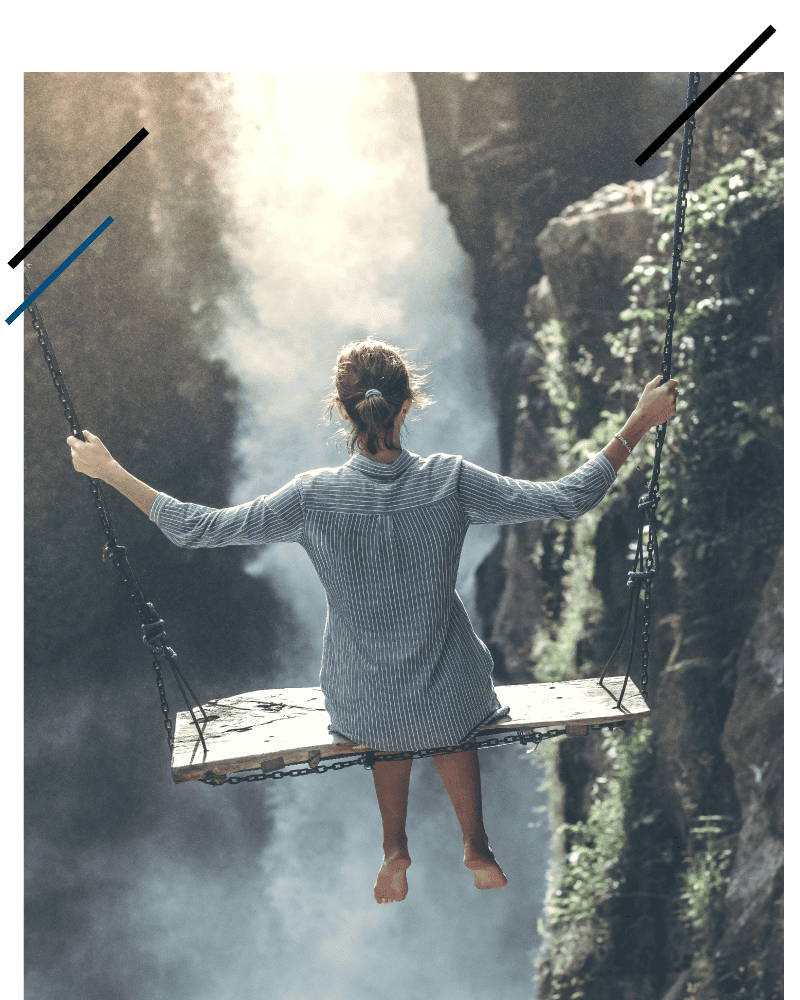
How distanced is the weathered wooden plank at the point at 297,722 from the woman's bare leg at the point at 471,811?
14 cm

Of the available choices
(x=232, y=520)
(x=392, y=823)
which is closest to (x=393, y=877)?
(x=392, y=823)

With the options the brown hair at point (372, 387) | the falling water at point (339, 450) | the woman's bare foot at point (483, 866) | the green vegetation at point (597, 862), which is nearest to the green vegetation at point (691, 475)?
the green vegetation at point (597, 862)

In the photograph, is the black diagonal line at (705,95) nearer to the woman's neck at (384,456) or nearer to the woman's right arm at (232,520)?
the woman's neck at (384,456)

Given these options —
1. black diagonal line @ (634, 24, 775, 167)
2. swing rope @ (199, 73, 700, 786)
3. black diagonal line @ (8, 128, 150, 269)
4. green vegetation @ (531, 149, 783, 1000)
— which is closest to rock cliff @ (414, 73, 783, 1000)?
green vegetation @ (531, 149, 783, 1000)

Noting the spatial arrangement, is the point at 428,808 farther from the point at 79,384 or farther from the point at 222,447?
the point at 79,384

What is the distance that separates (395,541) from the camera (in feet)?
6.33

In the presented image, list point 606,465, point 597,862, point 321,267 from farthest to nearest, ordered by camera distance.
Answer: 1. point 597,862
2. point 321,267
3. point 606,465

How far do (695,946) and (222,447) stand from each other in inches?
112

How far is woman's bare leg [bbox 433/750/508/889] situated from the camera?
2.15 m

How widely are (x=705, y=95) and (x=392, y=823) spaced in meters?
2.10

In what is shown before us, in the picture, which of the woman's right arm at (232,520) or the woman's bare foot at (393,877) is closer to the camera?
the woman's right arm at (232,520)

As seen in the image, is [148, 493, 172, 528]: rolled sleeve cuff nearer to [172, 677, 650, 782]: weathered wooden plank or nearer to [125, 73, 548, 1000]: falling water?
[172, 677, 650, 782]: weathered wooden plank

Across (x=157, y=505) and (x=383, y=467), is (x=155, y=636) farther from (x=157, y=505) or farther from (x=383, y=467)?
(x=383, y=467)

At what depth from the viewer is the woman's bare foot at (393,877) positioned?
2.20m
